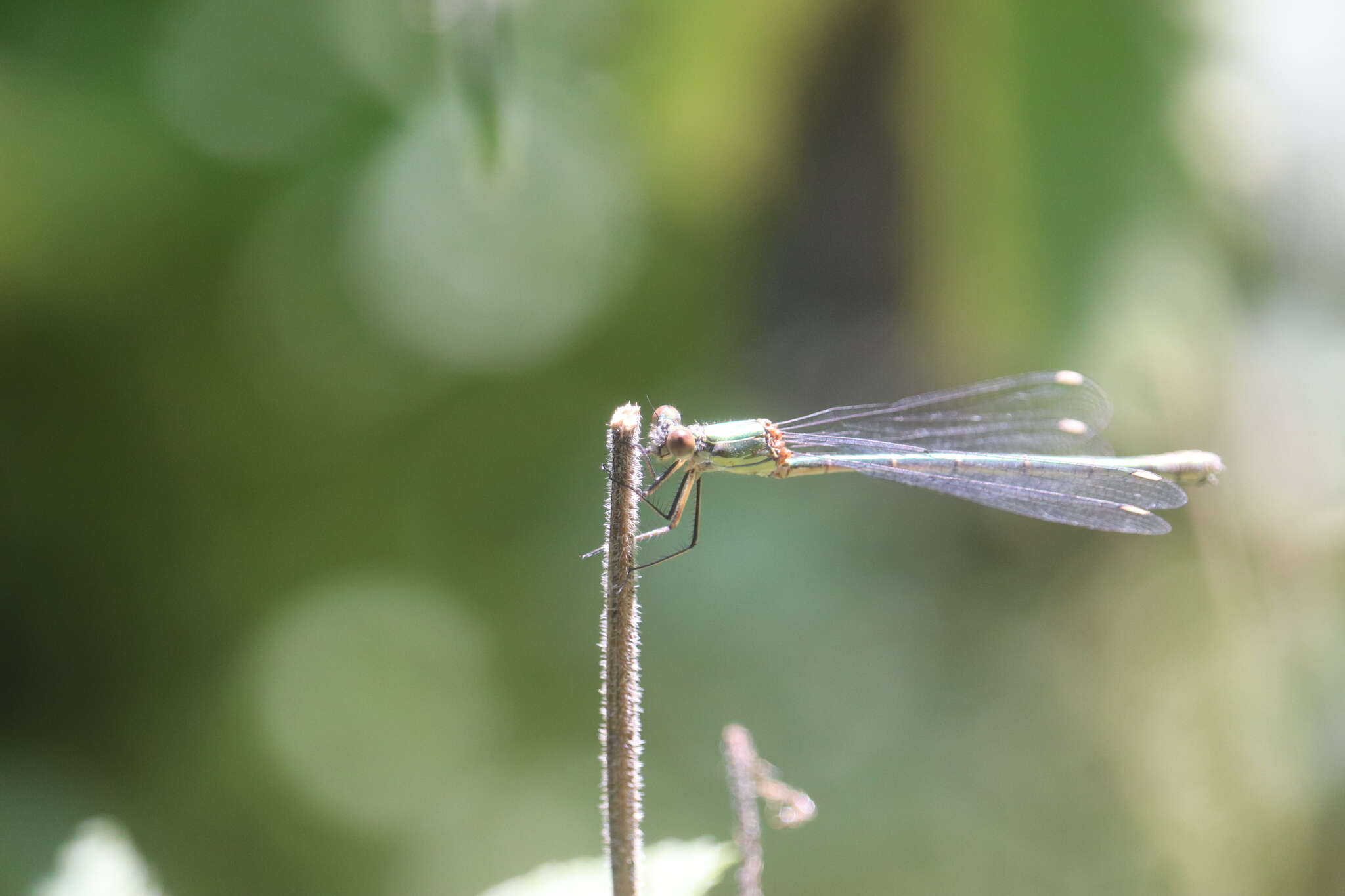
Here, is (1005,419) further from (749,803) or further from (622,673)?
(622,673)

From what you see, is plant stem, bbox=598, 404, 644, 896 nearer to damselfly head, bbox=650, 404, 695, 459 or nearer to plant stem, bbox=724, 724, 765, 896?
plant stem, bbox=724, 724, 765, 896

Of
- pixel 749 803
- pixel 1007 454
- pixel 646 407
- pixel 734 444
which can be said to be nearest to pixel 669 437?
pixel 734 444

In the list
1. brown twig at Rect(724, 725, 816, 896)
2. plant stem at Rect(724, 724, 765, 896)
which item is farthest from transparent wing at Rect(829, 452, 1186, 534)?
plant stem at Rect(724, 724, 765, 896)

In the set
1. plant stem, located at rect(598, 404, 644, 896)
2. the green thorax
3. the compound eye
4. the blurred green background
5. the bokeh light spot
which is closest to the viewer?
plant stem, located at rect(598, 404, 644, 896)

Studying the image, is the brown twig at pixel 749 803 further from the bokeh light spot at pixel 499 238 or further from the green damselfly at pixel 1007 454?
the bokeh light spot at pixel 499 238

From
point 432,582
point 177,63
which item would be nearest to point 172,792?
point 432,582

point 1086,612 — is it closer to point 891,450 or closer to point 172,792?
point 891,450

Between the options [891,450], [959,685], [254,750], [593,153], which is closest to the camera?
[891,450]
